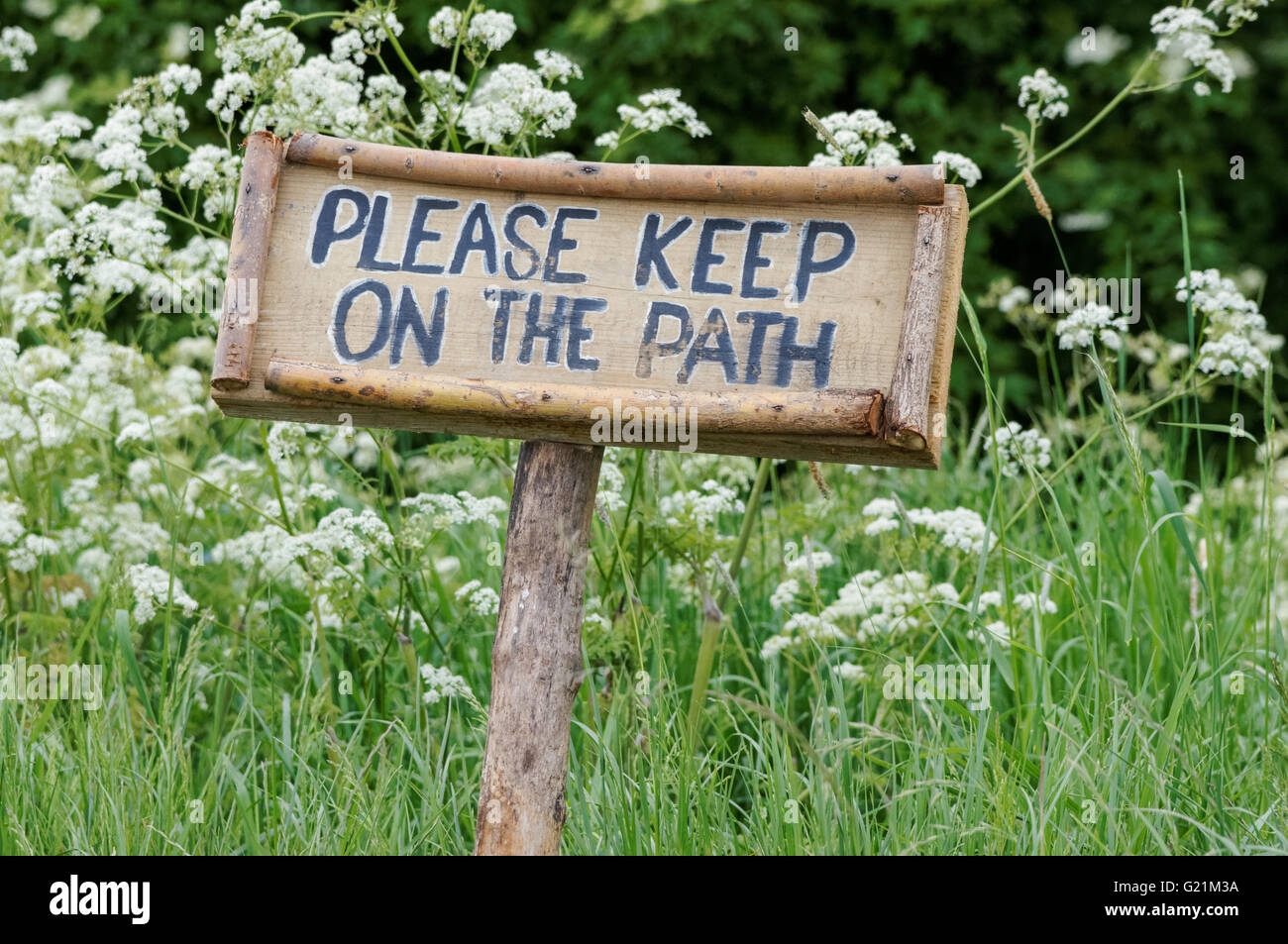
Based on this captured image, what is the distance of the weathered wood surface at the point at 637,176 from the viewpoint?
1.73 metres

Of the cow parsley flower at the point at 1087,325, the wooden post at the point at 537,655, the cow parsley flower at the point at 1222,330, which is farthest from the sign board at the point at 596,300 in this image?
the cow parsley flower at the point at 1222,330

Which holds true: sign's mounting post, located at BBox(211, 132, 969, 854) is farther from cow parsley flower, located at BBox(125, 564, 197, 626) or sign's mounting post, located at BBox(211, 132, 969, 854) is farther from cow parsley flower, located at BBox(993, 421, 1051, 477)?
cow parsley flower, located at BBox(993, 421, 1051, 477)

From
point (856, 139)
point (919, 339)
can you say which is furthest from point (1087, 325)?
point (919, 339)

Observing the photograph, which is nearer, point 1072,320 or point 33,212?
point 1072,320

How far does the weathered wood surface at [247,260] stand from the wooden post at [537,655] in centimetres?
42

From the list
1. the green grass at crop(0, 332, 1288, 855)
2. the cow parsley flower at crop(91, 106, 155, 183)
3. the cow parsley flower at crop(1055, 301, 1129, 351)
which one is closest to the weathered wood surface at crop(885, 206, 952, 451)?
the green grass at crop(0, 332, 1288, 855)

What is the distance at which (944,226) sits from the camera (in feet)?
5.61

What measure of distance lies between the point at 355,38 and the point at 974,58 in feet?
11.2

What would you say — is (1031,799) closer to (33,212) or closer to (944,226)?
(944,226)

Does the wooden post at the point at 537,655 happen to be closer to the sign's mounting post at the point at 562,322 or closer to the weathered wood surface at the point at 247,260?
the sign's mounting post at the point at 562,322

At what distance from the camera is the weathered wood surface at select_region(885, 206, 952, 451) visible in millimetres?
1647

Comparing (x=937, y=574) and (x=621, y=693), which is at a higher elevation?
(x=937, y=574)

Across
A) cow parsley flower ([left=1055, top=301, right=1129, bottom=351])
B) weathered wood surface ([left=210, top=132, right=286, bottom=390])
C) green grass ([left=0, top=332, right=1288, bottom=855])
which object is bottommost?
green grass ([left=0, top=332, right=1288, bottom=855])
